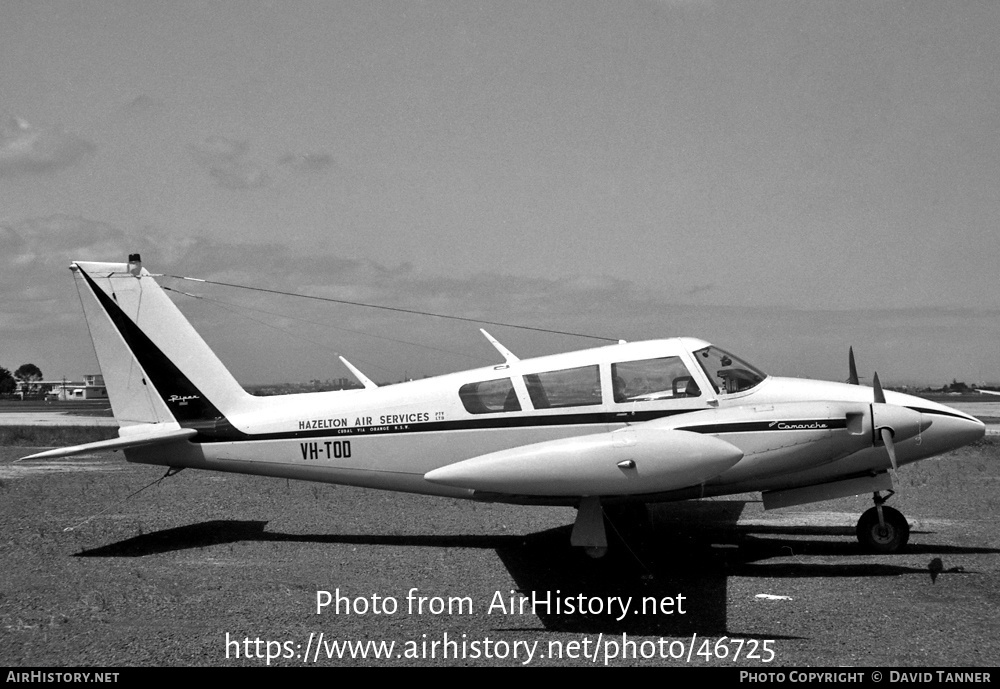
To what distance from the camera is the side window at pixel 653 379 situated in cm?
1004

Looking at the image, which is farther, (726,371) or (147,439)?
(147,439)

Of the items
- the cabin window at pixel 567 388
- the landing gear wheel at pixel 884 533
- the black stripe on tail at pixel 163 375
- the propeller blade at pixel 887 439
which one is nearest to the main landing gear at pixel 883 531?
the landing gear wheel at pixel 884 533

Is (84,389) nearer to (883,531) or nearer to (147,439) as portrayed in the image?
(147,439)

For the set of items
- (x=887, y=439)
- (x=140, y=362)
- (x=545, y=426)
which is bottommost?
(x=887, y=439)

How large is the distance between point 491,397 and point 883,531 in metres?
5.29

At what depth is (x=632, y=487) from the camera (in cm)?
834

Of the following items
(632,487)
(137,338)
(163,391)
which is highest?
(137,338)

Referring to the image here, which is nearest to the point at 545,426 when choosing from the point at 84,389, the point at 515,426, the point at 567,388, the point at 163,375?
the point at 515,426

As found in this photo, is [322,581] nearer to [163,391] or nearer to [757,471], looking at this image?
[163,391]

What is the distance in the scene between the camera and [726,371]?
10.2 metres

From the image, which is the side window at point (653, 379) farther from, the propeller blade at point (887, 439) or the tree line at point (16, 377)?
the tree line at point (16, 377)

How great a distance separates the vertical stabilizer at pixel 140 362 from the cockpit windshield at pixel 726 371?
6540 mm
